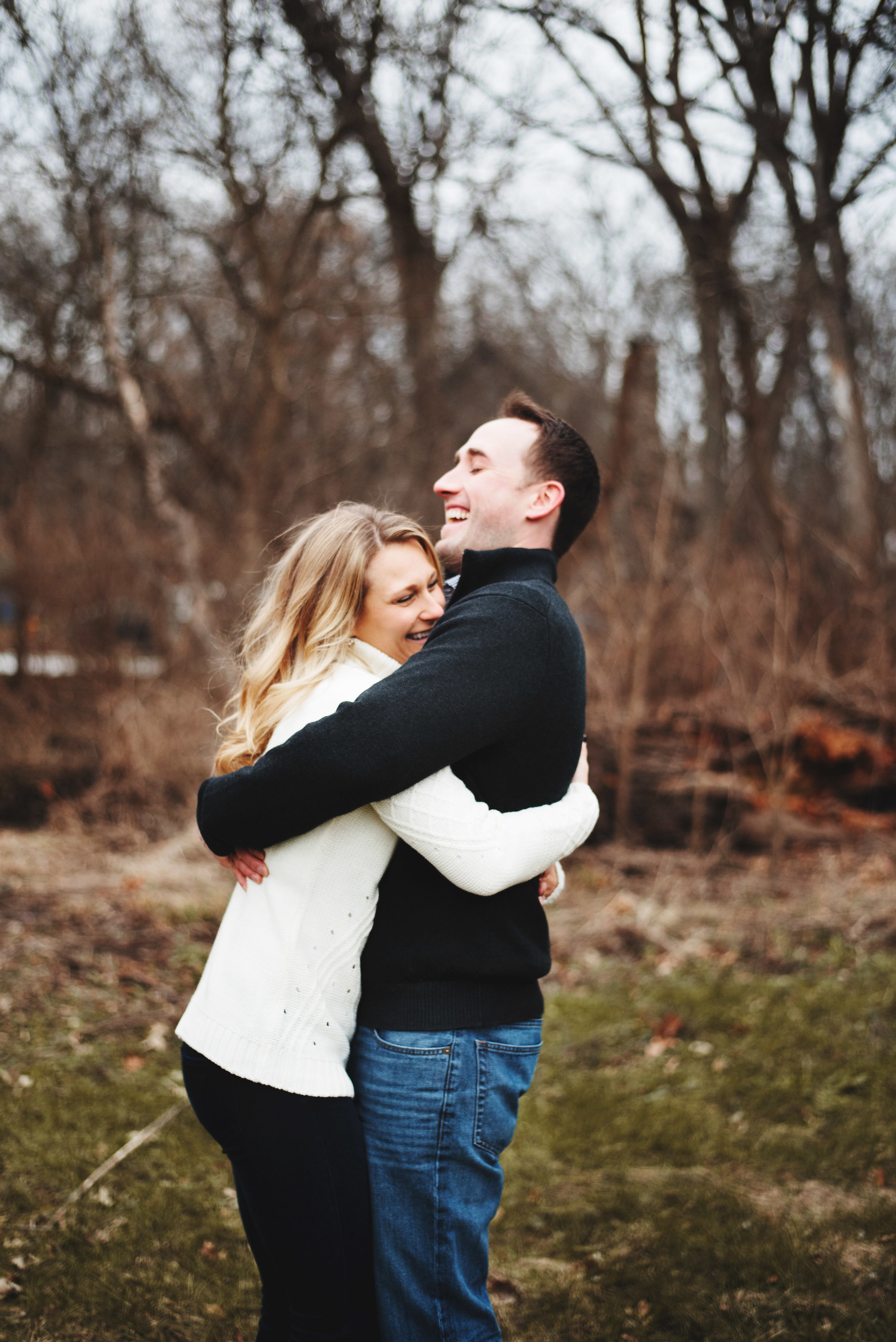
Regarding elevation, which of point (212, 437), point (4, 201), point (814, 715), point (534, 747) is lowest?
point (814, 715)

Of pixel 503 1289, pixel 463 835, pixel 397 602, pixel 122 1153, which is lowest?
pixel 503 1289

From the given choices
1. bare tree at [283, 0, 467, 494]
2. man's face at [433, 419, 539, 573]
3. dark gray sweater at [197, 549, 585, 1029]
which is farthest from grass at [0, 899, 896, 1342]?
bare tree at [283, 0, 467, 494]

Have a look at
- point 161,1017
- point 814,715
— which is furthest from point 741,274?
point 161,1017

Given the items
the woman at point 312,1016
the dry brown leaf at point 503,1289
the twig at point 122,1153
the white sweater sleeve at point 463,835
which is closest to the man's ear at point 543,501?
the woman at point 312,1016

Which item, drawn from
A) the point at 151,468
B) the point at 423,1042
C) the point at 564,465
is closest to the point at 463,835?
the point at 423,1042

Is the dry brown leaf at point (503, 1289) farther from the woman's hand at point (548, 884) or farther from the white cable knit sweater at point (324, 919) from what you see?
the white cable knit sweater at point (324, 919)

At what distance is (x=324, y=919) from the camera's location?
6.13 feet

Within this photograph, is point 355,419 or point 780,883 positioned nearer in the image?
point 780,883

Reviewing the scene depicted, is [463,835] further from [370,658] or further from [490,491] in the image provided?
[490,491]

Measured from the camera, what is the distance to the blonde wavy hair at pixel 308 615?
82.5 inches

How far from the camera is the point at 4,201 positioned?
8.97 metres

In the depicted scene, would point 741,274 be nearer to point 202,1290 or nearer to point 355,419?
point 355,419

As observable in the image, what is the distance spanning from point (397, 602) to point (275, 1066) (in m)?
0.98

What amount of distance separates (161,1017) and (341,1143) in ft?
11.8
